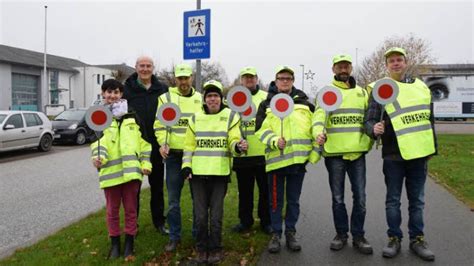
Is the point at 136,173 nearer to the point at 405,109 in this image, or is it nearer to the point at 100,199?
the point at 405,109

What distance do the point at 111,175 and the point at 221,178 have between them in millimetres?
1188

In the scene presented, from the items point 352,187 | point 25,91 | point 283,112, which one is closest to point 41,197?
point 283,112

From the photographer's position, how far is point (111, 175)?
14.5 ft

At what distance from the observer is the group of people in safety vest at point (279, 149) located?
438cm

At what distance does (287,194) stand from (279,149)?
0.60m

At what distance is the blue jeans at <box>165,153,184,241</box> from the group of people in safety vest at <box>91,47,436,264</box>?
0.01 metres

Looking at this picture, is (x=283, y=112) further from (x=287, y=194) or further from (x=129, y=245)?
(x=129, y=245)

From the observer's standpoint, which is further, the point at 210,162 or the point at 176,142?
the point at 176,142

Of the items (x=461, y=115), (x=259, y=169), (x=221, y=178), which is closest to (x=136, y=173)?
(x=221, y=178)

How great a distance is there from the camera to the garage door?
5084cm

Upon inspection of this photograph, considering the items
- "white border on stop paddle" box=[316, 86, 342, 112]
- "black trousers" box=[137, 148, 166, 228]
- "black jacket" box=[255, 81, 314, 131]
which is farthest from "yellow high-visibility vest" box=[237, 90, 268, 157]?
"black trousers" box=[137, 148, 166, 228]

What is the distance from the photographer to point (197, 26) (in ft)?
25.7

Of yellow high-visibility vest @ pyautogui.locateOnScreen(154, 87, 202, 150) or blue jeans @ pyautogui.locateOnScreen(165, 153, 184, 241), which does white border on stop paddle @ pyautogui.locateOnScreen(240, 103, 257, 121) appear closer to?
yellow high-visibility vest @ pyautogui.locateOnScreen(154, 87, 202, 150)

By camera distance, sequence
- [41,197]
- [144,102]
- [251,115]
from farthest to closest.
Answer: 1. [41,197]
2. [144,102]
3. [251,115]
